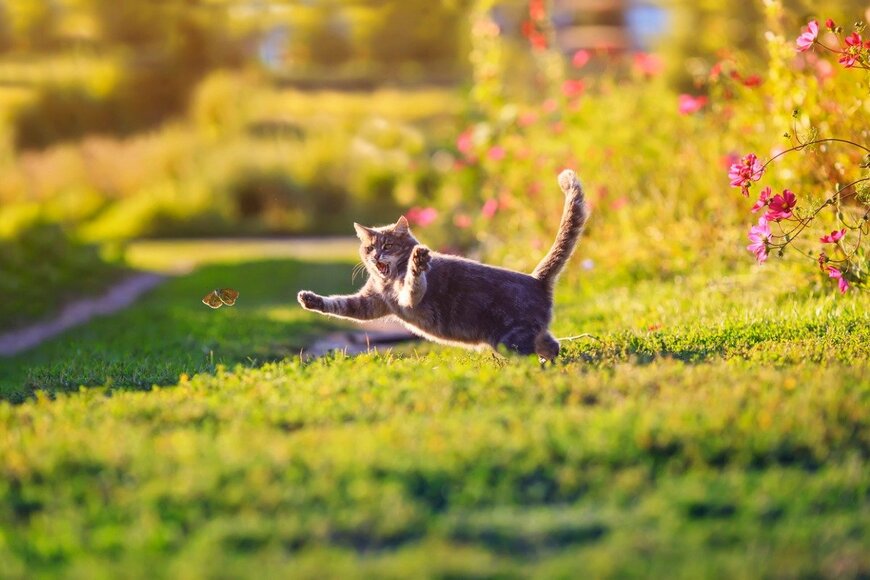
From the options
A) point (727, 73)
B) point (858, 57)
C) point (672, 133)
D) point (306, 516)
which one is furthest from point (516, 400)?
A: point (672, 133)

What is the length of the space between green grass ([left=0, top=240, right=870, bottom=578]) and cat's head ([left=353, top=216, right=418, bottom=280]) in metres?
0.63

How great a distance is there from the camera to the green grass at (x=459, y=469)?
4293 millimetres

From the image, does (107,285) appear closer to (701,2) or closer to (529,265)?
(529,265)

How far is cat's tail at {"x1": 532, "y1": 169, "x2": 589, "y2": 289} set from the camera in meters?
7.30

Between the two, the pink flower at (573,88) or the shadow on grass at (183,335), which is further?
the pink flower at (573,88)

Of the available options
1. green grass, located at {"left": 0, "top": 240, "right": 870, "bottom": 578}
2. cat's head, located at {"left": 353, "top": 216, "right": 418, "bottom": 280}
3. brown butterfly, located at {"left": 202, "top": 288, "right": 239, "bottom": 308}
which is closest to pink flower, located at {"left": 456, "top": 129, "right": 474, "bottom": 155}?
brown butterfly, located at {"left": 202, "top": 288, "right": 239, "bottom": 308}

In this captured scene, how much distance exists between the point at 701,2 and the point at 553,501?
29.6m

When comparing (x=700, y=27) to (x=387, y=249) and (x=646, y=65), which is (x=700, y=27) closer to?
(x=646, y=65)

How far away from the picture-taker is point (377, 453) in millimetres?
5008

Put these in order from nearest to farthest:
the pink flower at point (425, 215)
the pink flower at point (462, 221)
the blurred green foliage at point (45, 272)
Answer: the blurred green foliage at point (45, 272) → the pink flower at point (425, 215) → the pink flower at point (462, 221)

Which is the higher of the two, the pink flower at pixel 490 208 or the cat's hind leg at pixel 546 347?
the pink flower at pixel 490 208

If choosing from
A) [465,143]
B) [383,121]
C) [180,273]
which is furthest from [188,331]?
[383,121]

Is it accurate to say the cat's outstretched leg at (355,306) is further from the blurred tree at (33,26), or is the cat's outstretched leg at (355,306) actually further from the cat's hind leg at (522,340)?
the blurred tree at (33,26)

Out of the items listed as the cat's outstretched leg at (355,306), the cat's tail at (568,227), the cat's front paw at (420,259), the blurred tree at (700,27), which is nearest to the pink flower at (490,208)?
the cat's outstretched leg at (355,306)
